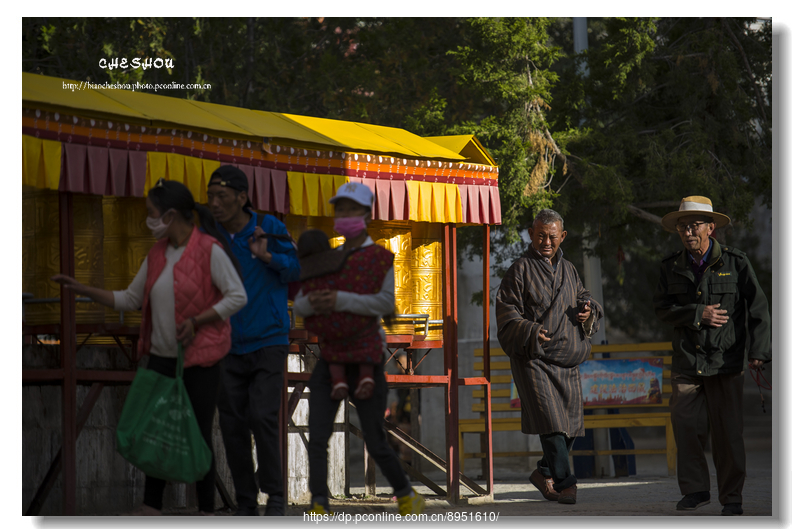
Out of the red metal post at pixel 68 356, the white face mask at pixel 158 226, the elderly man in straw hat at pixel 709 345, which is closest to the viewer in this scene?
the white face mask at pixel 158 226

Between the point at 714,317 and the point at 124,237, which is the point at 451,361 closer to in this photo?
the point at 714,317

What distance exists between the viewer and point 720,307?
6074 millimetres

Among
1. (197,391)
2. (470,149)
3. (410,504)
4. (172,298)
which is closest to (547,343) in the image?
(470,149)

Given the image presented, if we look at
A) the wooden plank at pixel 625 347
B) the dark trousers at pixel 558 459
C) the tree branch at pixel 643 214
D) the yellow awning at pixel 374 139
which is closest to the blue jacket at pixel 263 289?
the yellow awning at pixel 374 139

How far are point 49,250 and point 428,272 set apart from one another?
280cm

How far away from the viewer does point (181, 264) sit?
4852 millimetres

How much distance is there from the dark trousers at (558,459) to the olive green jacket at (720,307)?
96 centimetres

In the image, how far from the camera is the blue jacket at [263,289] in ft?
16.6

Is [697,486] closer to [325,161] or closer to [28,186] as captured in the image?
[325,161]

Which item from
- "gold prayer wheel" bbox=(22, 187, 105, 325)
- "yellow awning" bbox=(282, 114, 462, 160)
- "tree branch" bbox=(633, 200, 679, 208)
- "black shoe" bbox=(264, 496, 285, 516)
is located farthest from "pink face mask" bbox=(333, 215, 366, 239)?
"tree branch" bbox=(633, 200, 679, 208)

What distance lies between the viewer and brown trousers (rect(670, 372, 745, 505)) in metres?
5.89

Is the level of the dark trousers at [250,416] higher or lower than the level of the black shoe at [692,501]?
higher

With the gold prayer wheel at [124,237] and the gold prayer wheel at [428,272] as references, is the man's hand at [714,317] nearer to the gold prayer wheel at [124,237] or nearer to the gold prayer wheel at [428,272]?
the gold prayer wheel at [428,272]

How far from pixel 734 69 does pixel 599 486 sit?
164 inches
